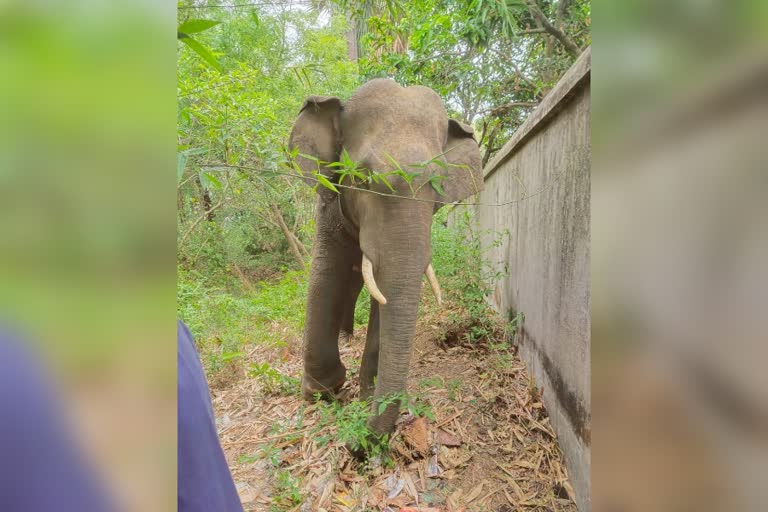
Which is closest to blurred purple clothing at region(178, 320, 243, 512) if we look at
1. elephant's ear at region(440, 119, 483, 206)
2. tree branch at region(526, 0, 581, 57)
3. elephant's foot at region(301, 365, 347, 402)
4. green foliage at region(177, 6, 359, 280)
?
green foliage at region(177, 6, 359, 280)

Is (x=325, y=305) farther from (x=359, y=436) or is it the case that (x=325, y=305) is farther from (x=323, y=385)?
(x=359, y=436)

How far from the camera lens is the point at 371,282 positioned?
234cm

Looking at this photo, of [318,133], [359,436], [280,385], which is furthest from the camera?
[280,385]

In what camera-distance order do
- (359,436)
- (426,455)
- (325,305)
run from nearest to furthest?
1. (359,436)
2. (426,455)
3. (325,305)

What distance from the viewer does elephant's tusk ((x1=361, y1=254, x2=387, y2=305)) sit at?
227cm

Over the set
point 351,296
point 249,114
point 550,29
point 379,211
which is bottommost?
point 351,296

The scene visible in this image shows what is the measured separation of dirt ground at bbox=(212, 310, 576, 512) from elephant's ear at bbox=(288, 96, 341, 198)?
163cm
